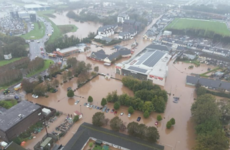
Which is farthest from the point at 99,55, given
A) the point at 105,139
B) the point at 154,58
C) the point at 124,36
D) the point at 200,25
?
the point at 200,25

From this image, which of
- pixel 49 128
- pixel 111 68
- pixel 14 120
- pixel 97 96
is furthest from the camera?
pixel 111 68

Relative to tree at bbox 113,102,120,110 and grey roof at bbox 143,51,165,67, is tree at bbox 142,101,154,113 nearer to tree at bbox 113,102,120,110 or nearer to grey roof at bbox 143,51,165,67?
tree at bbox 113,102,120,110

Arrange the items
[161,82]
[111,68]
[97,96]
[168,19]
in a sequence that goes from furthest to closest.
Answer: [168,19] < [111,68] < [161,82] < [97,96]

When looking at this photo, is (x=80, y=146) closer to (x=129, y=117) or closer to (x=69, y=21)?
(x=129, y=117)

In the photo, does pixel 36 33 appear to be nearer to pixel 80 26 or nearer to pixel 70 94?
pixel 80 26

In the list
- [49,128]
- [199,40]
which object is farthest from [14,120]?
[199,40]

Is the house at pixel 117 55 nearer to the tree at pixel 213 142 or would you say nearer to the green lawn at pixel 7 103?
the green lawn at pixel 7 103

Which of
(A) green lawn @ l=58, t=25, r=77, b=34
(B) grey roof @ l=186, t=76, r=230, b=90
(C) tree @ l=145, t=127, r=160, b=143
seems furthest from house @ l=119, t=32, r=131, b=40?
(C) tree @ l=145, t=127, r=160, b=143
